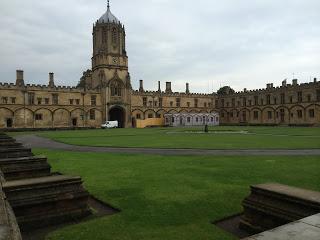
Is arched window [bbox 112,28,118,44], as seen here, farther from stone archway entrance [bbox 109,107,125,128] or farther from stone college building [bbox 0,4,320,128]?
stone archway entrance [bbox 109,107,125,128]

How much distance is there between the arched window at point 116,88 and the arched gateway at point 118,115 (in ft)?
10.5

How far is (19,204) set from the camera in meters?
5.72

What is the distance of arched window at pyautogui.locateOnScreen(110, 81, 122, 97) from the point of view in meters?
72.3

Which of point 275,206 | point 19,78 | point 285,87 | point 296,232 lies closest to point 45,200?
point 275,206

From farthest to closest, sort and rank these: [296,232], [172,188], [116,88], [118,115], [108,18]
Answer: [118,115], [108,18], [116,88], [172,188], [296,232]

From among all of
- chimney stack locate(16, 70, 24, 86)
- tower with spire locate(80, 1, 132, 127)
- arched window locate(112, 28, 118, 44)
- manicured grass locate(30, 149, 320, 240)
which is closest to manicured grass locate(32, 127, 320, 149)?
manicured grass locate(30, 149, 320, 240)

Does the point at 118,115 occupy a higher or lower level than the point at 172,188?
higher

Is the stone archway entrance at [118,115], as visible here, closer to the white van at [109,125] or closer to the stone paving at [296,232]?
the white van at [109,125]

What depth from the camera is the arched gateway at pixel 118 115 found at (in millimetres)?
73500

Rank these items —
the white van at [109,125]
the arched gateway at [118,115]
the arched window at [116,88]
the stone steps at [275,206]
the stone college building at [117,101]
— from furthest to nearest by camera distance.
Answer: the arched gateway at [118,115], the arched window at [116,88], the white van at [109,125], the stone college building at [117,101], the stone steps at [275,206]

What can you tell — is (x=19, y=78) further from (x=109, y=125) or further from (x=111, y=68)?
(x=109, y=125)

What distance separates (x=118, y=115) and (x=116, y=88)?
6700 mm

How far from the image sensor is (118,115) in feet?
248

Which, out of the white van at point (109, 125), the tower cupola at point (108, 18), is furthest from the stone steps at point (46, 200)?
the tower cupola at point (108, 18)
